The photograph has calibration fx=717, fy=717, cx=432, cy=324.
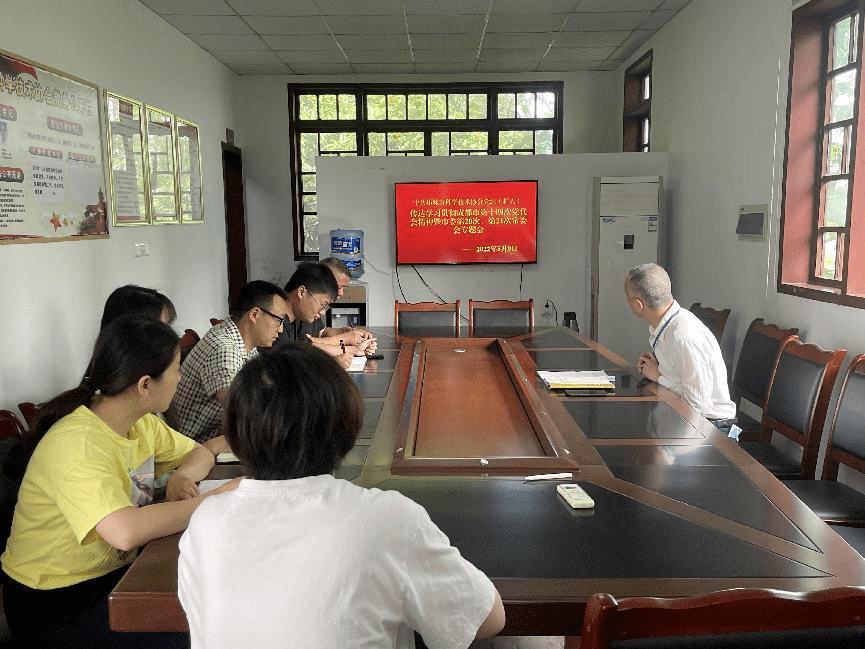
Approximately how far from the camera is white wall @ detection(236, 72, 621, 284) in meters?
7.29

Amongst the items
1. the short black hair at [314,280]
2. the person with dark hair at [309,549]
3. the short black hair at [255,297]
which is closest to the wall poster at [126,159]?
the short black hair at [314,280]

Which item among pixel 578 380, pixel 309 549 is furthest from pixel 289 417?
pixel 578 380

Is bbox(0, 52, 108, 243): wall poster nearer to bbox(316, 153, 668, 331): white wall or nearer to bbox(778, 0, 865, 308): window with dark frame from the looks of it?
bbox(316, 153, 668, 331): white wall

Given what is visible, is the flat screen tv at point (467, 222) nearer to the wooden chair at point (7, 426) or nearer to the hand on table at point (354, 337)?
the hand on table at point (354, 337)

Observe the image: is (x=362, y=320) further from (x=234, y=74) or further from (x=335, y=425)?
(x=335, y=425)

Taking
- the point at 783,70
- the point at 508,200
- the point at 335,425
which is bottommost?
the point at 335,425

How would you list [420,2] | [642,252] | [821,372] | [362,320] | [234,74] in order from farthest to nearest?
[234,74] < [362,320] < [642,252] < [420,2] < [821,372]

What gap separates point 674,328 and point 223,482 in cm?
189

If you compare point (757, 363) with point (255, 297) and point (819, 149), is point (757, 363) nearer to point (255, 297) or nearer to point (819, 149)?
point (819, 149)

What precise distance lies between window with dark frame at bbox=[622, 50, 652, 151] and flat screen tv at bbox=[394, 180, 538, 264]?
1.32 meters

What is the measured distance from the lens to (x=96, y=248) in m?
4.15

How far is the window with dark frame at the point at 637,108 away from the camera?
258 inches

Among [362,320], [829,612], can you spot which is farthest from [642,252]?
[829,612]

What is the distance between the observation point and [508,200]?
629 cm
